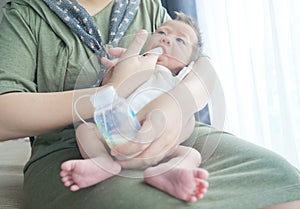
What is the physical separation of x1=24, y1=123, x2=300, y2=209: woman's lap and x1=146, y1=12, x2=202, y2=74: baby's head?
0.15 meters

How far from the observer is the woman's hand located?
34.6 inches

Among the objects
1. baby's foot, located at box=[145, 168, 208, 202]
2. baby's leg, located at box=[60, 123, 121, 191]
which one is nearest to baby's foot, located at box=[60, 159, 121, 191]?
baby's leg, located at box=[60, 123, 121, 191]

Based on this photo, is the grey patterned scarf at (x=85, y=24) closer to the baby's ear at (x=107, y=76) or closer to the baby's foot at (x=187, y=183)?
the baby's ear at (x=107, y=76)

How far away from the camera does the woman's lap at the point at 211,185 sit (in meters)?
0.79

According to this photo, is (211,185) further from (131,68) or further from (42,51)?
(42,51)

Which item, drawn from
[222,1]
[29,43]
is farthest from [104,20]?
[222,1]

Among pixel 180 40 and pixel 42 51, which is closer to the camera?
pixel 180 40

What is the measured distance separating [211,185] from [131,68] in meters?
0.27

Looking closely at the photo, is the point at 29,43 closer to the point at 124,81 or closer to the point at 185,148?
the point at 124,81

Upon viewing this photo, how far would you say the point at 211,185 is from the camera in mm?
832

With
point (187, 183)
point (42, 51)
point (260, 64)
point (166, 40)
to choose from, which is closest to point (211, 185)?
point (187, 183)

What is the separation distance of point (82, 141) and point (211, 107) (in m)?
0.28

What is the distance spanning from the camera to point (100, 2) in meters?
1.22

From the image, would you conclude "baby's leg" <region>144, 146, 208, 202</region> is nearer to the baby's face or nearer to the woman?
the woman
